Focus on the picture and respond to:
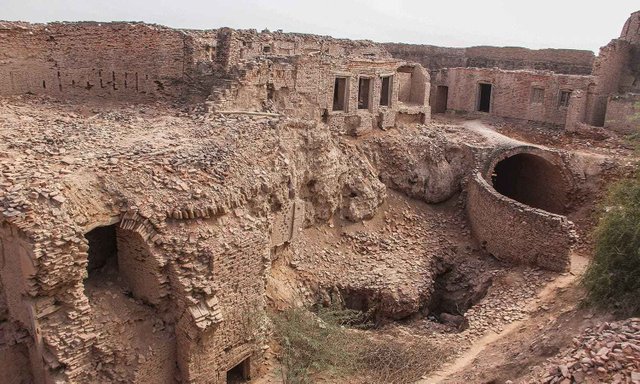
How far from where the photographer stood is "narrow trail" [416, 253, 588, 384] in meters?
10.0

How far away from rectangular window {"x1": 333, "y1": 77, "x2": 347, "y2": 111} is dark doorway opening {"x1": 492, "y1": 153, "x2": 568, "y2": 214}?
558cm

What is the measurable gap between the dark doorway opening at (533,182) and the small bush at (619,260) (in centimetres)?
653

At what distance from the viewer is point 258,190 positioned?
35.1 ft

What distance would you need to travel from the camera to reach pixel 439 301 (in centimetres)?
1516

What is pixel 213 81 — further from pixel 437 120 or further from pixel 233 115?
pixel 437 120

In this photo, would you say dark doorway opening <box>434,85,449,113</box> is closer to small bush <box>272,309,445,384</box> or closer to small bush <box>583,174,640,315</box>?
small bush <box>583,174,640,315</box>

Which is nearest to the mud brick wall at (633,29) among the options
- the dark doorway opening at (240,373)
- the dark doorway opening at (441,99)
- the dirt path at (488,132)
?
the dirt path at (488,132)

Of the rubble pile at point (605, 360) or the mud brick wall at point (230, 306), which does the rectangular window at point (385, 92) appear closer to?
the mud brick wall at point (230, 306)

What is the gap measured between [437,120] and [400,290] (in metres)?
10.6

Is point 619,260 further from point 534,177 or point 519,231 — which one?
point 534,177

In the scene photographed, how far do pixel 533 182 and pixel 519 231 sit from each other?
15.8 ft

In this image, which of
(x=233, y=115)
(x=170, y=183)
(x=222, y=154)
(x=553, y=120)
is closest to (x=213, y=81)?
(x=233, y=115)

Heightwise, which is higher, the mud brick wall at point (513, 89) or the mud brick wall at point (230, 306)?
the mud brick wall at point (513, 89)

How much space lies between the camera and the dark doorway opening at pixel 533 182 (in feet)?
55.5
